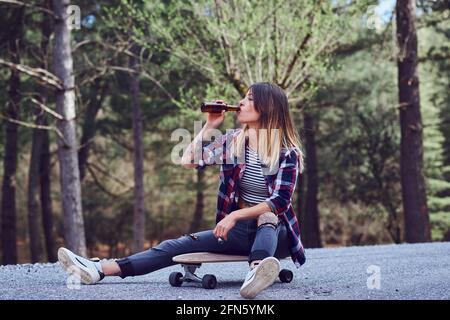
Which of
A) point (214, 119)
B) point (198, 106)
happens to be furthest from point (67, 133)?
point (214, 119)

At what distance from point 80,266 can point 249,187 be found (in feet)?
4.25

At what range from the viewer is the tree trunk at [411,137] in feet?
46.0

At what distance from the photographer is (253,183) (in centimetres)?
491

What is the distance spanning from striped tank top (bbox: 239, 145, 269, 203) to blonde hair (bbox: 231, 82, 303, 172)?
6 cm

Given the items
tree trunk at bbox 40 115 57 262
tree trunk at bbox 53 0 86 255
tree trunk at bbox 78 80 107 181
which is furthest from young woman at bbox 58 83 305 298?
tree trunk at bbox 40 115 57 262

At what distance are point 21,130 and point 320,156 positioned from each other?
9.87m

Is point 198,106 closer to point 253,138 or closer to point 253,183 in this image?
point 253,138

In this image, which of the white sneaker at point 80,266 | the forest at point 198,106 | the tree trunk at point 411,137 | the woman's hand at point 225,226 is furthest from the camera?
the tree trunk at point 411,137

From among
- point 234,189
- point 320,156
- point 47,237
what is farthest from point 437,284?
point 320,156

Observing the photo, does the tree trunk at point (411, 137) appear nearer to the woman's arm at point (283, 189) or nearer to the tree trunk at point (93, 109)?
the tree trunk at point (93, 109)

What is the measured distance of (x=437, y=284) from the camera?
16.4ft

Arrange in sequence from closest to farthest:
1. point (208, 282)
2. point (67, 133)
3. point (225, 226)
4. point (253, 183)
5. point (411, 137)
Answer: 1. point (225, 226)
2. point (208, 282)
3. point (253, 183)
4. point (67, 133)
5. point (411, 137)

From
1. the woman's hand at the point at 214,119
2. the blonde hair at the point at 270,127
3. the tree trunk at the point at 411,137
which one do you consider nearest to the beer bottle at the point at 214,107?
the woman's hand at the point at 214,119
